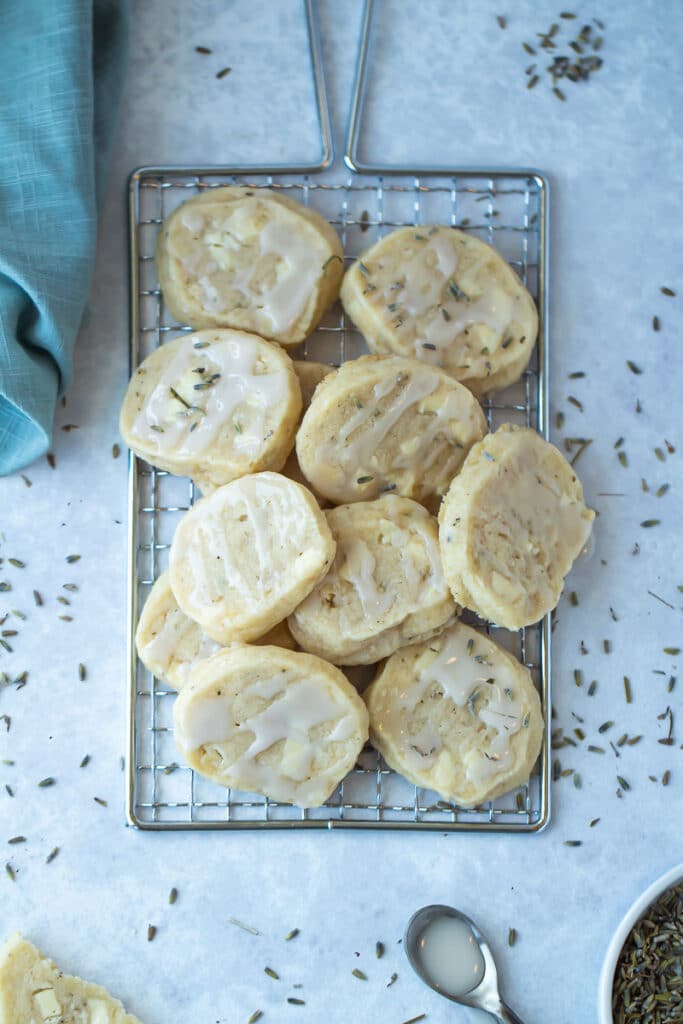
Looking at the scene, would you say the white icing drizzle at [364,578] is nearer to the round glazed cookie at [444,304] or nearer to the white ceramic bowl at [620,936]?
the round glazed cookie at [444,304]

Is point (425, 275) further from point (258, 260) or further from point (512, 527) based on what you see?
point (512, 527)

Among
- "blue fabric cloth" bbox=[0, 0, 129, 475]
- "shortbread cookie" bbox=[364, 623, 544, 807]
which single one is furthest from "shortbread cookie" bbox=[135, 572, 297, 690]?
"blue fabric cloth" bbox=[0, 0, 129, 475]

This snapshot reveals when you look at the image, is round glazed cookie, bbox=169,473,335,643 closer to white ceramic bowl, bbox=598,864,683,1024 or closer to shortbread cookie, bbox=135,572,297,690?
shortbread cookie, bbox=135,572,297,690

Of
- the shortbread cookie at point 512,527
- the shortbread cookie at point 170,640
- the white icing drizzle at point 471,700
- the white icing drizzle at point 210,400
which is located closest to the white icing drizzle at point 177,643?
the shortbread cookie at point 170,640

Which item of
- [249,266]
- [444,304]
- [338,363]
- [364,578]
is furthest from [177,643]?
[444,304]

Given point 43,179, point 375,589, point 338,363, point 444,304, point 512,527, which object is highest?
point 43,179
